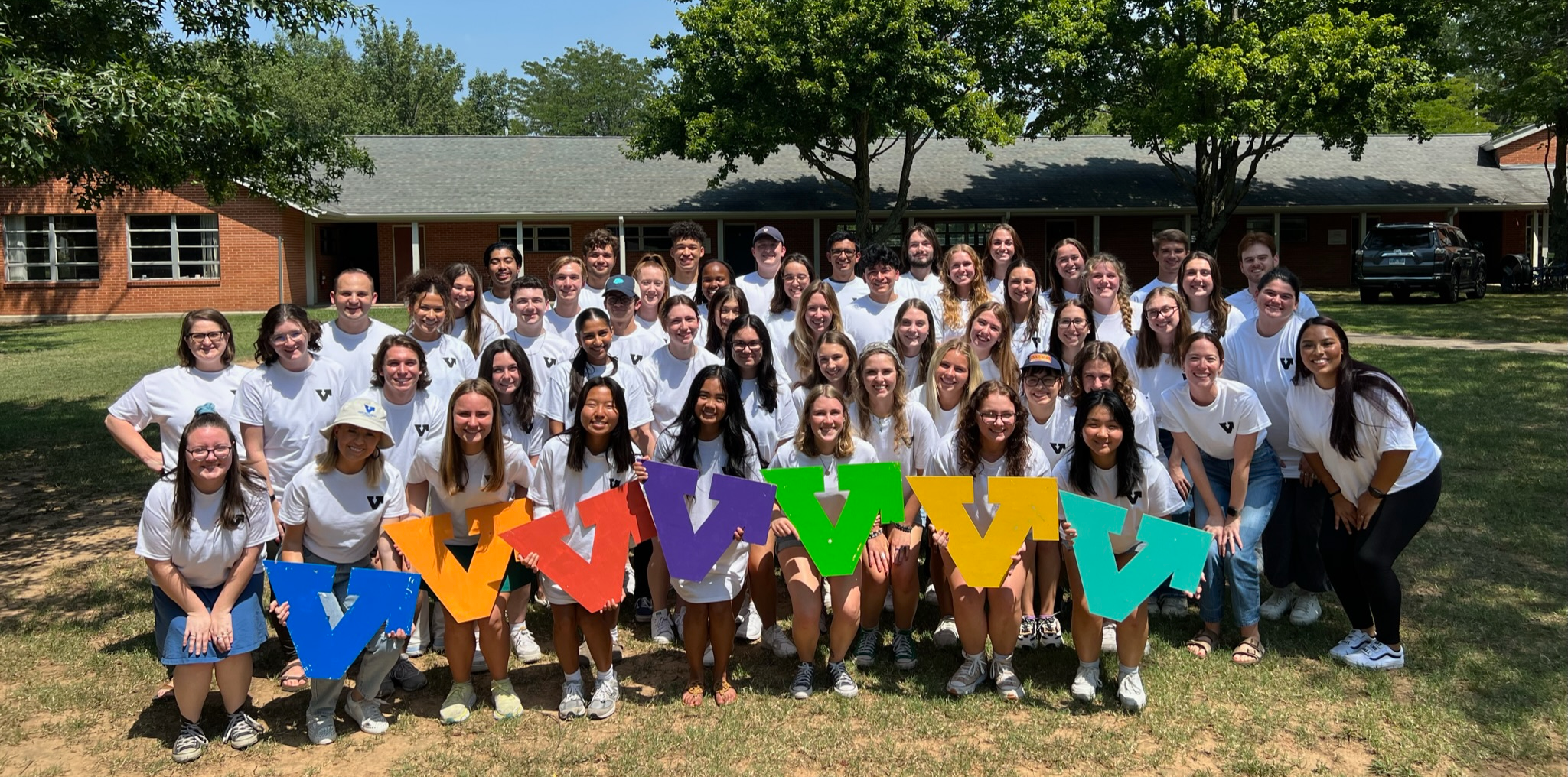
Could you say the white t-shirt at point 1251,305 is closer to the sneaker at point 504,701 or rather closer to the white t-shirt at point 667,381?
the white t-shirt at point 667,381

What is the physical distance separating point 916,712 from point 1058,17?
22.3m

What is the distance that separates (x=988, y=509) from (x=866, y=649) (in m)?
0.96

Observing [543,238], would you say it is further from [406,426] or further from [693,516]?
[693,516]

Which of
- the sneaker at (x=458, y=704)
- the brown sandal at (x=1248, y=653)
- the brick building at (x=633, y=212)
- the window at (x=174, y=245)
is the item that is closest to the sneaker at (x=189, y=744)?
the sneaker at (x=458, y=704)

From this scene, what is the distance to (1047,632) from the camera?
212 inches

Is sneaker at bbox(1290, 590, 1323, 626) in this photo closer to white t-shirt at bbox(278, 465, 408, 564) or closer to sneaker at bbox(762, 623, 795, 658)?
sneaker at bbox(762, 623, 795, 658)

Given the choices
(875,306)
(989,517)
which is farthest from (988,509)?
(875,306)

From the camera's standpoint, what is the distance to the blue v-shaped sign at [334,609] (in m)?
4.51

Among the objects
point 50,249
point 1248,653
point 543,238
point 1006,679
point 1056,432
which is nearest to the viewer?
point 1006,679

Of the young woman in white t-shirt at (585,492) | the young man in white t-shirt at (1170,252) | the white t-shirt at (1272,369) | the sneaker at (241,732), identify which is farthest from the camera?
Answer: the young man in white t-shirt at (1170,252)

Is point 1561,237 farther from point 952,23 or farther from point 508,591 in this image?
point 508,591

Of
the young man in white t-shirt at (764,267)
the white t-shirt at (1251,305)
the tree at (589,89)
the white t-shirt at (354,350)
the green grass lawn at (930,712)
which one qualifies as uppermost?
the tree at (589,89)

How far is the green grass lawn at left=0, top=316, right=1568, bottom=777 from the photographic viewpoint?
4.32 metres

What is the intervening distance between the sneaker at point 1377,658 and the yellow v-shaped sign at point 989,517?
1.62 metres
